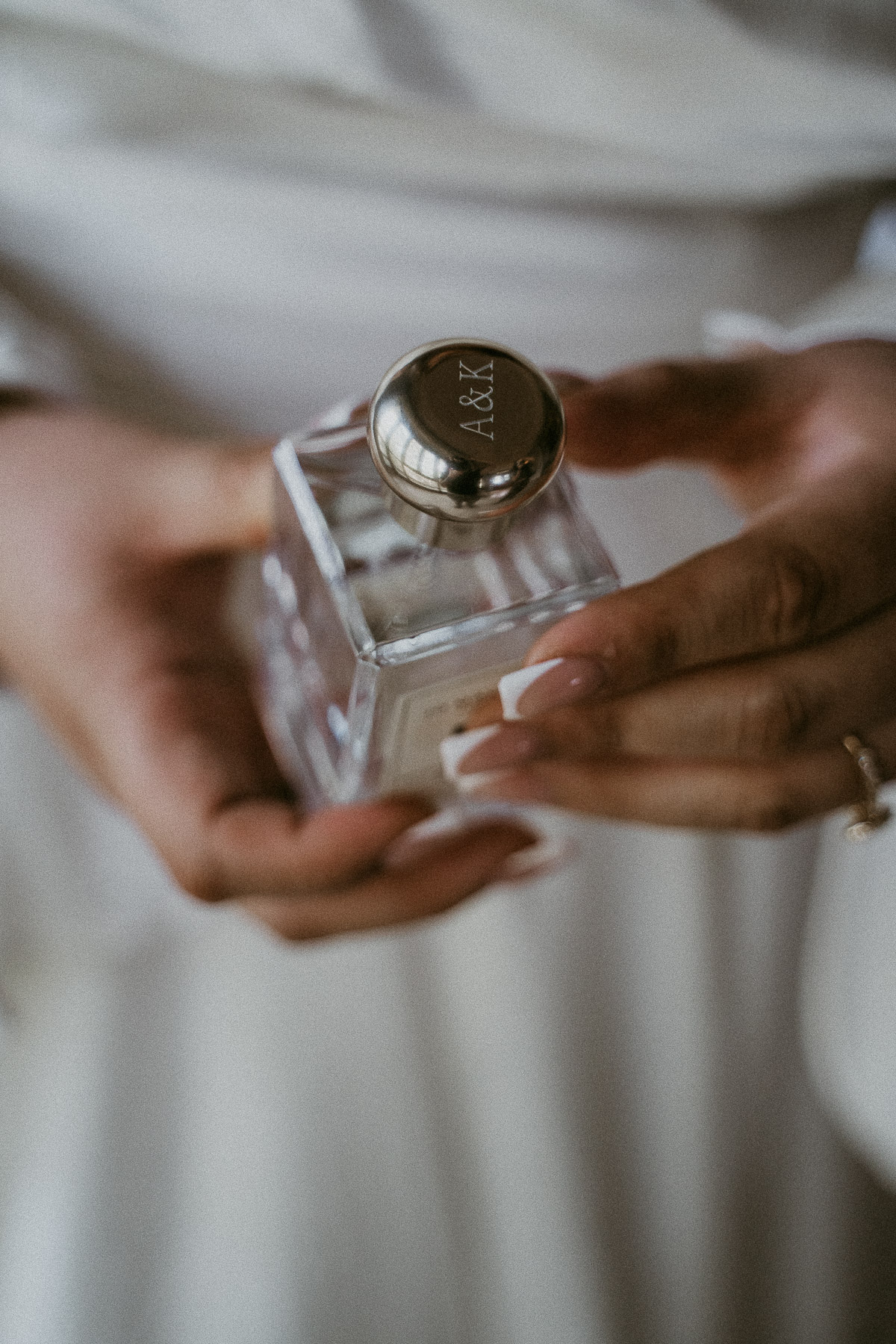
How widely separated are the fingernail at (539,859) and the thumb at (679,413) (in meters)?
0.22

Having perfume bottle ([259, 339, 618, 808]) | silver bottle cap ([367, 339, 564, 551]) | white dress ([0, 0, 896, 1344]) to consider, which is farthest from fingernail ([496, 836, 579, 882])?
silver bottle cap ([367, 339, 564, 551])

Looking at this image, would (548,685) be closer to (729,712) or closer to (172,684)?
(729,712)

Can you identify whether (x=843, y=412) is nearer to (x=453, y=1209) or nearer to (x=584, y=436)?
(x=584, y=436)

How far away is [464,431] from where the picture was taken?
0.23 m

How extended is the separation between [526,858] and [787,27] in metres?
0.42

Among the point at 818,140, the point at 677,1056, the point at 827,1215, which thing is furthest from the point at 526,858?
the point at 818,140

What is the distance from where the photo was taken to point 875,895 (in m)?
0.50

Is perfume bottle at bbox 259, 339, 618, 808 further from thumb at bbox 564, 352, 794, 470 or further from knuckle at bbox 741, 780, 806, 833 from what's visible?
knuckle at bbox 741, 780, 806, 833

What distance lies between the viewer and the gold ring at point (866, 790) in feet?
1.37

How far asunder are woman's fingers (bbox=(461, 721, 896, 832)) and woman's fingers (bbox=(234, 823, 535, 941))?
6cm

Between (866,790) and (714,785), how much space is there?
7 cm

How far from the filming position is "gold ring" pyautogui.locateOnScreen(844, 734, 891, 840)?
417mm

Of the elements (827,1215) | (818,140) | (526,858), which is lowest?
(827,1215)

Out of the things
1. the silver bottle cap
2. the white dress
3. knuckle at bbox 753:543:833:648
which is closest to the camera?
the silver bottle cap
